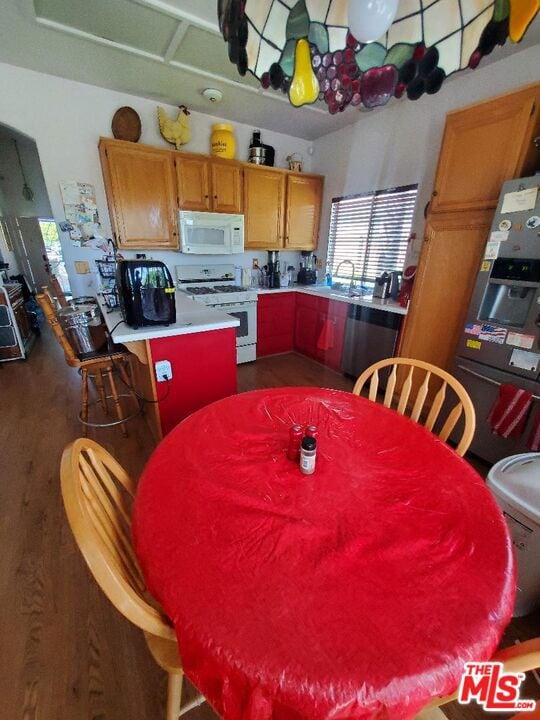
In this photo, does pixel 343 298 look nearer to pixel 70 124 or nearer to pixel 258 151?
pixel 258 151

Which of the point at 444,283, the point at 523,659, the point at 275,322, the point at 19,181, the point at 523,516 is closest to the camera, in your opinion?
the point at 523,659

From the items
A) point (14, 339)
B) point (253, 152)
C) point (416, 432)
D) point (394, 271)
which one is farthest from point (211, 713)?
point (253, 152)

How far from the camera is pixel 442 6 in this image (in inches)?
26.8

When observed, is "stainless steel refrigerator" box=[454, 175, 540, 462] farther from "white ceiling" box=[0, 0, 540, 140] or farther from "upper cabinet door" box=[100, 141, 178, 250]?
"upper cabinet door" box=[100, 141, 178, 250]

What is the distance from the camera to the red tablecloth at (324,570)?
0.48 metres

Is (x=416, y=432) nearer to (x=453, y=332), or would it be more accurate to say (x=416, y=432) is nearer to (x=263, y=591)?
(x=263, y=591)

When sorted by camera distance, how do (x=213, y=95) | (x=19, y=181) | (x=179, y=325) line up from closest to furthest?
(x=179, y=325) < (x=213, y=95) < (x=19, y=181)

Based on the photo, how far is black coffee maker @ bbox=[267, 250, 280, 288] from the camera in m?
3.73

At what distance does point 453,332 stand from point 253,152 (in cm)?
290

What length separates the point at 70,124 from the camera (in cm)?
271

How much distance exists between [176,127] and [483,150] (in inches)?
105

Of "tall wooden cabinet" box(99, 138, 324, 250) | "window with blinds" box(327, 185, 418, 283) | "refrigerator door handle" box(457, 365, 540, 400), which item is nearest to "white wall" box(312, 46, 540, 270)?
"window with blinds" box(327, 185, 418, 283)

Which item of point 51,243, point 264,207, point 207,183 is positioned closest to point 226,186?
point 207,183

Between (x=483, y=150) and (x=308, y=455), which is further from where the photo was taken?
(x=483, y=150)
